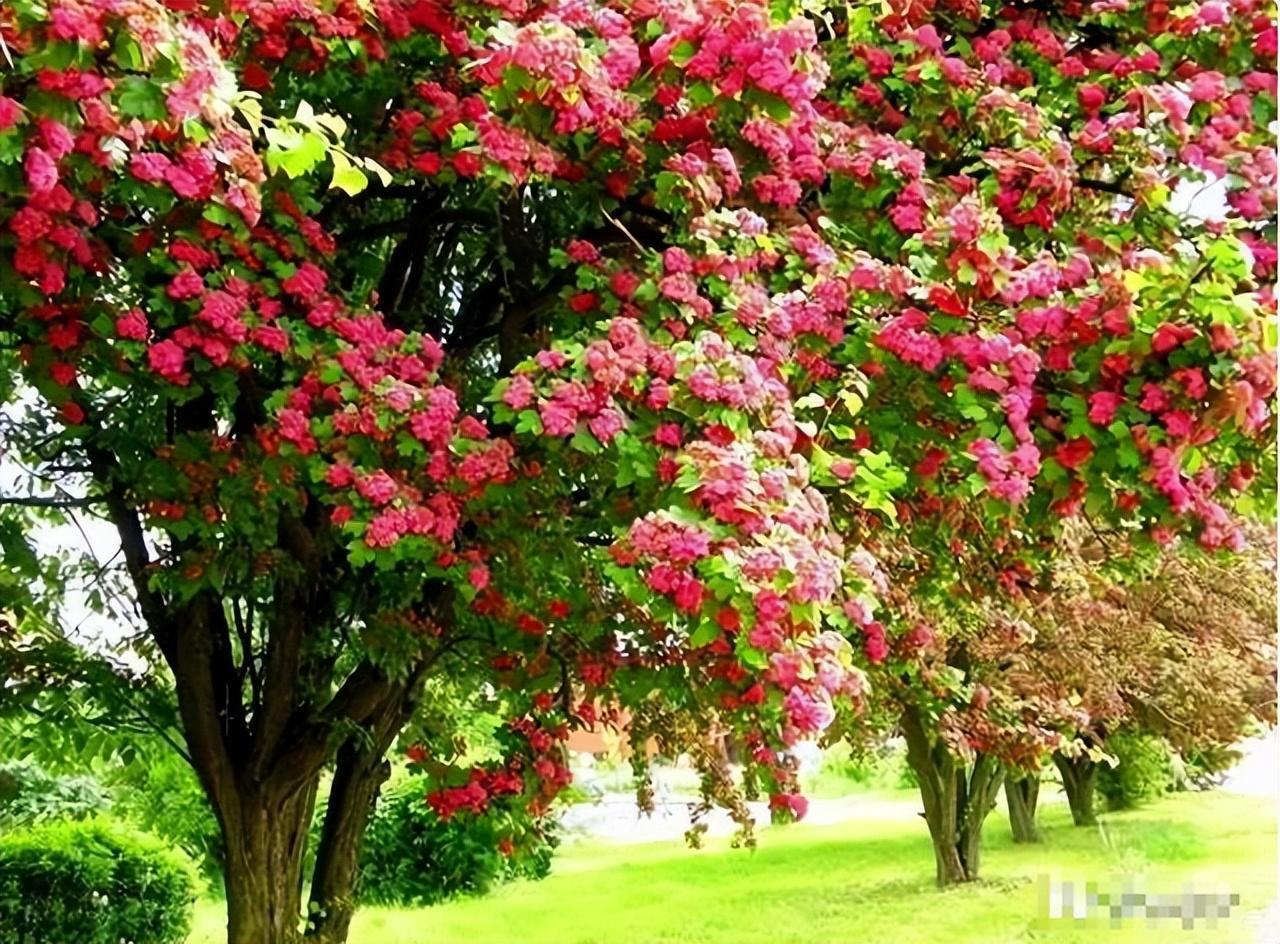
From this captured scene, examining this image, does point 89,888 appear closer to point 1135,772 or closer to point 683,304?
point 683,304

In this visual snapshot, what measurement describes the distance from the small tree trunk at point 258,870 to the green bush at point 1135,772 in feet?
21.8

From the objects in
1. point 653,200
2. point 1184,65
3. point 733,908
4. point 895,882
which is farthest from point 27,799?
point 1184,65

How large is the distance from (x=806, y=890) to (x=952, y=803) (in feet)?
4.02

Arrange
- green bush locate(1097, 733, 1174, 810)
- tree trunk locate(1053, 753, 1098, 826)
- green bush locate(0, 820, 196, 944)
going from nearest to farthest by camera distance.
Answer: green bush locate(0, 820, 196, 944)
green bush locate(1097, 733, 1174, 810)
tree trunk locate(1053, 753, 1098, 826)

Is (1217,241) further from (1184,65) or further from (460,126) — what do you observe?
(460,126)

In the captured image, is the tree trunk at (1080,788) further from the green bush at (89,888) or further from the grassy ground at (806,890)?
the green bush at (89,888)

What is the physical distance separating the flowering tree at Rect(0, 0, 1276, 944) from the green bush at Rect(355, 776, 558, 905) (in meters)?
5.58

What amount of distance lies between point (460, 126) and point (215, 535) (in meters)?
1.19

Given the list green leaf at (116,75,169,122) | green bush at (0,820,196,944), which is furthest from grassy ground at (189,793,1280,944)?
green leaf at (116,75,169,122)

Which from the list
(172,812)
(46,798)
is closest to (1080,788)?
(172,812)

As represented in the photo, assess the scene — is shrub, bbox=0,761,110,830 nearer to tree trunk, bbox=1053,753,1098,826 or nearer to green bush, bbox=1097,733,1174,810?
green bush, bbox=1097,733,1174,810

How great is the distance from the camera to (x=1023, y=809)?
1133cm

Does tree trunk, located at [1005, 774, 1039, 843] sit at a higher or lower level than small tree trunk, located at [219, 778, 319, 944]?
lower

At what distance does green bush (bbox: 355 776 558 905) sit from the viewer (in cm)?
906
